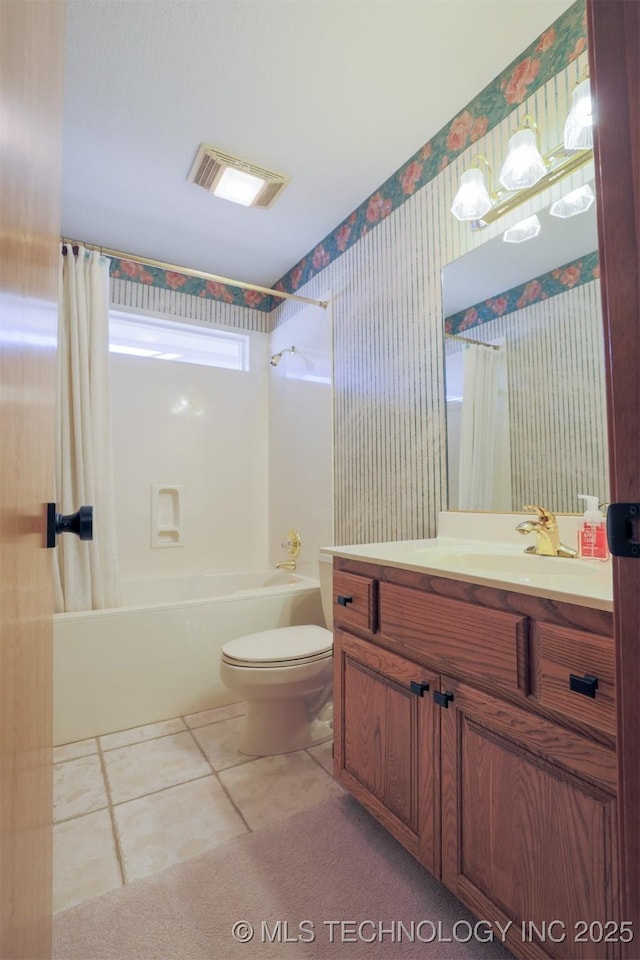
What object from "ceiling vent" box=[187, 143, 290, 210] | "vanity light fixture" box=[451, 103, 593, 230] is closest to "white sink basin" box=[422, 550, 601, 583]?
"vanity light fixture" box=[451, 103, 593, 230]

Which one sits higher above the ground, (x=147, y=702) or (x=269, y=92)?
(x=269, y=92)

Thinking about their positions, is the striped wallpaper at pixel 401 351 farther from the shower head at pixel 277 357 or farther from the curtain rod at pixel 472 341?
the shower head at pixel 277 357

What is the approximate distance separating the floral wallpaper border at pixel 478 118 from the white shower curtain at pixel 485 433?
2.61ft

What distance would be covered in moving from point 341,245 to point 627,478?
232 cm

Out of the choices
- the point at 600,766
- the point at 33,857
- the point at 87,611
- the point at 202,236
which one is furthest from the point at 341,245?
the point at 33,857

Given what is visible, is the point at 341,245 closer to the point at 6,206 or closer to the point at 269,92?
the point at 269,92

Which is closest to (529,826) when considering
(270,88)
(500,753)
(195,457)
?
(500,753)

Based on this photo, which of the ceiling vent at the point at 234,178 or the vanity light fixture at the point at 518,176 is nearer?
the vanity light fixture at the point at 518,176

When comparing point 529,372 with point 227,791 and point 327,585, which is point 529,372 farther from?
point 227,791

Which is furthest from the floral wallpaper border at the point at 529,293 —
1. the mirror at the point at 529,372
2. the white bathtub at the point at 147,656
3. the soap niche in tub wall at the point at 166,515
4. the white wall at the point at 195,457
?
the soap niche in tub wall at the point at 166,515

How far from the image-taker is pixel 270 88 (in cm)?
159

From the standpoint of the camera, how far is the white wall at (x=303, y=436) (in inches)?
98.5

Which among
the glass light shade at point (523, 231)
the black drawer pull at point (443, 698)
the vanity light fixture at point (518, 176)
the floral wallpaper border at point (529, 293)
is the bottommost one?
the black drawer pull at point (443, 698)

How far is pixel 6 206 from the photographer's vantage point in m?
0.38
